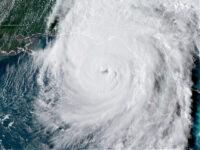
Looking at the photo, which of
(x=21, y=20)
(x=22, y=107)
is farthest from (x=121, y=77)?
(x=21, y=20)

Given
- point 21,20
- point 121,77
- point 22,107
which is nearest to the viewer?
point 121,77

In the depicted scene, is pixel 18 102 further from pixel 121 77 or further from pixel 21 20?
pixel 121 77

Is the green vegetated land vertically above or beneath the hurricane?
above

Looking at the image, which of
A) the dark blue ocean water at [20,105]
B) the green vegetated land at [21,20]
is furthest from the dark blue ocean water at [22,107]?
the green vegetated land at [21,20]

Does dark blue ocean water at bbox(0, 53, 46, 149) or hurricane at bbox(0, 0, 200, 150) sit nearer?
hurricane at bbox(0, 0, 200, 150)

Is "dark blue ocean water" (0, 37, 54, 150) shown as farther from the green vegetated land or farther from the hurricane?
the green vegetated land

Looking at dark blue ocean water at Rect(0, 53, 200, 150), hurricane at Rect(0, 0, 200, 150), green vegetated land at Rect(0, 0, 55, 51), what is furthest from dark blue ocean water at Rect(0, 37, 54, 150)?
green vegetated land at Rect(0, 0, 55, 51)
